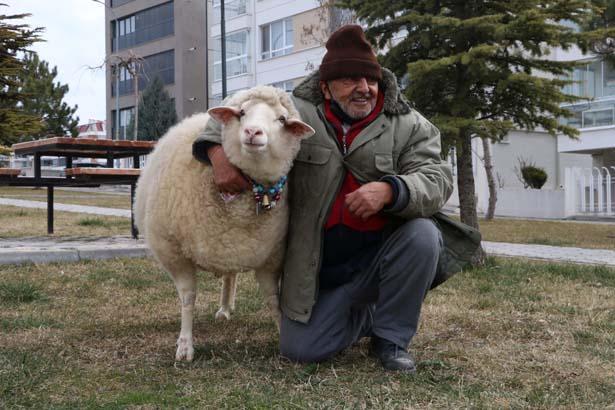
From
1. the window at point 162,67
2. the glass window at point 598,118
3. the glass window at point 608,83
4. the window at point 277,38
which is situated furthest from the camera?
the window at point 162,67

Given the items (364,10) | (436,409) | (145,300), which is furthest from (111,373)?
(364,10)

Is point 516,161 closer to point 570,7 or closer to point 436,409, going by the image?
point 570,7

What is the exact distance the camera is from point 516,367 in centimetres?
306

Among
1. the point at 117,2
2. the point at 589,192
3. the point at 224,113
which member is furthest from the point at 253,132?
the point at 117,2

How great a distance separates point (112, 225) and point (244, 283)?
5177 mm

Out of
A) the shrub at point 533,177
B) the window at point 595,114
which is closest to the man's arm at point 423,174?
the window at point 595,114

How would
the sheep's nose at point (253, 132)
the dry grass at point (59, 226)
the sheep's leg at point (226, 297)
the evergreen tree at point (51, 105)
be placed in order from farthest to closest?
the evergreen tree at point (51, 105) < the dry grass at point (59, 226) < the sheep's leg at point (226, 297) < the sheep's nose at point (253, 132)

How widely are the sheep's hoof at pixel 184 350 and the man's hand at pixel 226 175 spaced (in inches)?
29.4

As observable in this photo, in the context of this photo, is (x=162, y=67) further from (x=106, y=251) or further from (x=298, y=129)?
(x=298, y=129)

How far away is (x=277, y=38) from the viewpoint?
26.8 metres

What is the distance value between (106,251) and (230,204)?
371cm

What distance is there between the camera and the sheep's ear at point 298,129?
2939 mm

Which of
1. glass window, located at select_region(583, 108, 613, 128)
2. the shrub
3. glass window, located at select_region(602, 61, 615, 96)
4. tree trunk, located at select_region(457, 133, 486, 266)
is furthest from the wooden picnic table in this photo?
glass window, located at select_region(602, 61, 615, 96)

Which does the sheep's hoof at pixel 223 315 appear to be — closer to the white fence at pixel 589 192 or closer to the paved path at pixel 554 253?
the paved path at pixel 554 253
